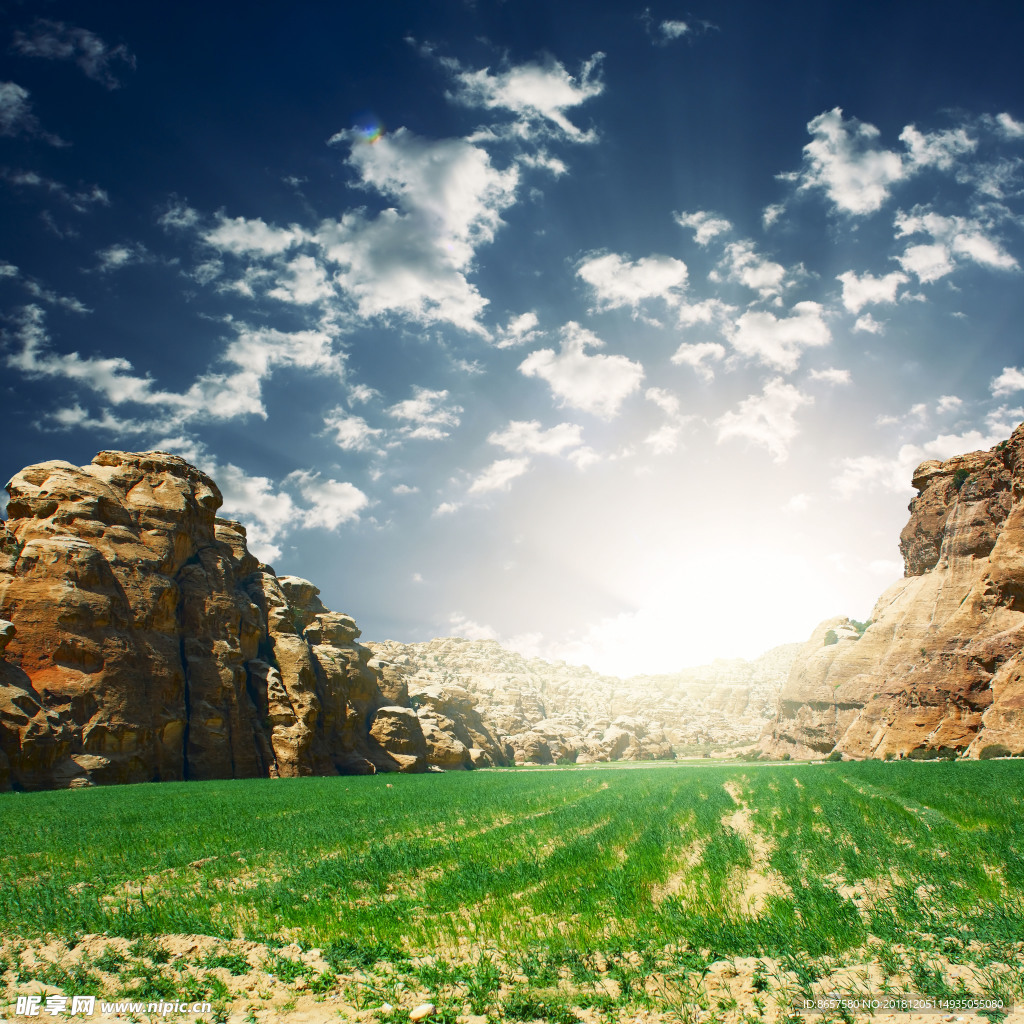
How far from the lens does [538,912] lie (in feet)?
29.0

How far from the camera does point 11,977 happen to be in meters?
6.69

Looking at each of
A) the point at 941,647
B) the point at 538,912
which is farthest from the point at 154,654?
the point at 941,647

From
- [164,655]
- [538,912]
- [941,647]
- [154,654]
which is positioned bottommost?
[538,912]

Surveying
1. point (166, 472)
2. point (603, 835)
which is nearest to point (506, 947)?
point (603, 835)

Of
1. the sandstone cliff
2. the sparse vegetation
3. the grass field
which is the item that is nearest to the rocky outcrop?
the sandstone cliff

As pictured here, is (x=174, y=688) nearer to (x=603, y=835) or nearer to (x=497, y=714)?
(x=603, y=835)

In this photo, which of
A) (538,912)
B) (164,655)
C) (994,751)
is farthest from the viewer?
(164,655)

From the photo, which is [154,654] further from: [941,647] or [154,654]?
[941,647]

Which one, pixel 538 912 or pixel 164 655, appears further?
pixel 164 655

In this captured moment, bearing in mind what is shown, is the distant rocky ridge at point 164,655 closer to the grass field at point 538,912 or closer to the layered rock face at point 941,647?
the grass field at point 538,912

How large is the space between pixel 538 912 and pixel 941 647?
5997 cm

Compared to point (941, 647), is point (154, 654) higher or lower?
higher

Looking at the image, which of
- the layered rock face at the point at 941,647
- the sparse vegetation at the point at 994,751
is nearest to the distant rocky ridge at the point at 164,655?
the layered rock face at the point at 941,647

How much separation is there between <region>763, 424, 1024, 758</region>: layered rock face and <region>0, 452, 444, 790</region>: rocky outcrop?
2089 inches
